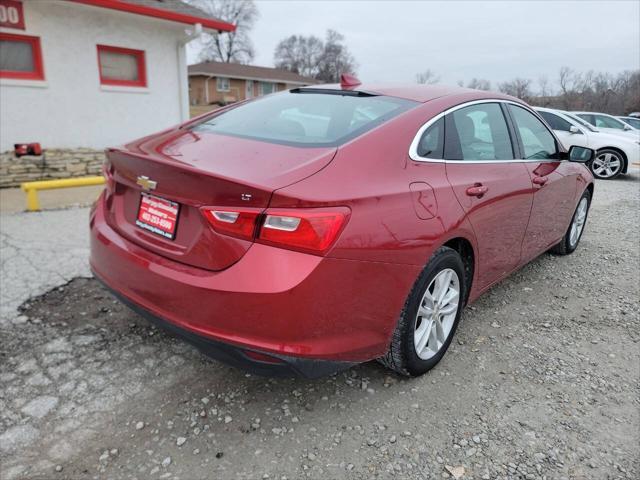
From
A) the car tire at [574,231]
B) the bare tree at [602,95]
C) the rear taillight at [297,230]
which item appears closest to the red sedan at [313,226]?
the rear taillight at [297,230]

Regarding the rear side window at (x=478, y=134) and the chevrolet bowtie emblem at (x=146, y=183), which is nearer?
the chevrolet bowtie emblem at (x=146, y=183)

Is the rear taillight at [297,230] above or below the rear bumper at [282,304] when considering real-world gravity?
above

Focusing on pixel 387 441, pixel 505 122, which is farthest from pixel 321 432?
pixel 505 122

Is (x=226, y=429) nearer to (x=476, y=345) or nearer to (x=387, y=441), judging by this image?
(x=387, y=441)

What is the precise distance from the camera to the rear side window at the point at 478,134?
2756mm

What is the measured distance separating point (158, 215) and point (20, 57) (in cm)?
811

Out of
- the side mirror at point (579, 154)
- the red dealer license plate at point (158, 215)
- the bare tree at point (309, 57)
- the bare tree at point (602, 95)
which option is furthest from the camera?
the bare tree at point (309, 57)

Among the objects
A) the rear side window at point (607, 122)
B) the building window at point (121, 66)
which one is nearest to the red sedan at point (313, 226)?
the building window at point (121, 66)

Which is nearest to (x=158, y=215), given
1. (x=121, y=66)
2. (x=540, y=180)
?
(x=540, y=180)

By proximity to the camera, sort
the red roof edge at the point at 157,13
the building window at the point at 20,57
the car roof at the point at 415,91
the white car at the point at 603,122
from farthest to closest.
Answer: the white car at the point at 603,122 < the red roof edge at the point at 157,13 < the building window at the point at 20,57 < the car roof at the point at 415,91

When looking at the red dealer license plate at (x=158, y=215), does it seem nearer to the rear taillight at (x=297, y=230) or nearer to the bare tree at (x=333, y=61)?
the rear taillight at (x=297, y=230)

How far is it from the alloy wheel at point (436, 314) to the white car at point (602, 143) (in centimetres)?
938

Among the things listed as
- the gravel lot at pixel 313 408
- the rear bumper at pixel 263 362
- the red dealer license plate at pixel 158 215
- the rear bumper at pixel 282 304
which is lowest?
the gravel lot at pixel 313 408

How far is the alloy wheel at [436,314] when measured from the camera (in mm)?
2574
